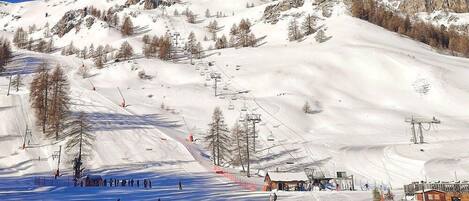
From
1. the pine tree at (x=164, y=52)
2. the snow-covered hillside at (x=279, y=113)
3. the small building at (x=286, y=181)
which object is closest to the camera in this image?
the small building at (x=286, y=181)

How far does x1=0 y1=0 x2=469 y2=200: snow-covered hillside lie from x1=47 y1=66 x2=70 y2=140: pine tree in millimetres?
2492

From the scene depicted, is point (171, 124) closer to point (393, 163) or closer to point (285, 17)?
point (393, 163)

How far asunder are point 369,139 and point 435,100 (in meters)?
29.7

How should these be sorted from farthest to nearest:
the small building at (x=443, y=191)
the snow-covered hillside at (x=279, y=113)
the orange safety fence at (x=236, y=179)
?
the snow-covered hillside at (x=279, y=113) < the orange safety fence at (x=236, y=179) < the small building at (x=443, y=191)

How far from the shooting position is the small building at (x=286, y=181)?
171ft

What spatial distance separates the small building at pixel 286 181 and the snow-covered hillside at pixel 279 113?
347 cm

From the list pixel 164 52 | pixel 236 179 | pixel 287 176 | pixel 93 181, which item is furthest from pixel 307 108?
pixel 164 52

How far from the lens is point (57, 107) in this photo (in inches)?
2704

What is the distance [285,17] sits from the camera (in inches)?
7323

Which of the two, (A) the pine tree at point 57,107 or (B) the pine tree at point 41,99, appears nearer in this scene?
(A) the pine tree at point 57,107

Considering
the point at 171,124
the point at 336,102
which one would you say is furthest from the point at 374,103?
the point at 171,124

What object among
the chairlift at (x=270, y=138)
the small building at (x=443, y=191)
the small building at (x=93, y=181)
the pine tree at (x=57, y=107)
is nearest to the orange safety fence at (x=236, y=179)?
the small building at (x=93, y=181)

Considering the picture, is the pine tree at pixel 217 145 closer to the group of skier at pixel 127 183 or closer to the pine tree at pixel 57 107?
the group of skier at pixel 127 183

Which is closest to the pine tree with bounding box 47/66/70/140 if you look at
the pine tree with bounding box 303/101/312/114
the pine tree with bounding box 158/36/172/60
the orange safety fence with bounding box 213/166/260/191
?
the orange safety fence with bounding box 213/166/260/191
